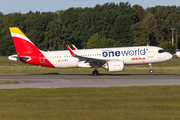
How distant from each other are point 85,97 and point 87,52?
1849 cm

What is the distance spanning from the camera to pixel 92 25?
12394cm

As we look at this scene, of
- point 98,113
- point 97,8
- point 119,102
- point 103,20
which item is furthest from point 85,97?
point 97,8

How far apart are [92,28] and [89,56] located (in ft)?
279

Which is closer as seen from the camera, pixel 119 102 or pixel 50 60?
pixel 119 102

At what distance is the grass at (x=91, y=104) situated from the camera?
516 inches

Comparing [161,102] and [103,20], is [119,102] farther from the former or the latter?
[103,20]

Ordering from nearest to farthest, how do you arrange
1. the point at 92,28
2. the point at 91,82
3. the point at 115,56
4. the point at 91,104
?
1. the point at 91,104
2. the point at 91,82
3. the point at 115,56
4. the point at 92,28

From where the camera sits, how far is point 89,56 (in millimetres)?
36375

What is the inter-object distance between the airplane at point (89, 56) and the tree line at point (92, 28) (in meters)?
67.7

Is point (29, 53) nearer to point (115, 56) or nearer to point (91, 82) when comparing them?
point (115, 56)

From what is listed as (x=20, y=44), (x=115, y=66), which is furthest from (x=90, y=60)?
(x=20, y=44)

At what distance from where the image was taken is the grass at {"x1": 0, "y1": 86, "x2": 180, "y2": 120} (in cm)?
1310

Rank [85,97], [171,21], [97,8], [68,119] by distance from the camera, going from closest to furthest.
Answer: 1. [68,119]
2. [85,97]
3. [171,21]
4. [97,8]

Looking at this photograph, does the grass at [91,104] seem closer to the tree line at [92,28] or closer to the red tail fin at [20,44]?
the red tail fin at [20,44]
